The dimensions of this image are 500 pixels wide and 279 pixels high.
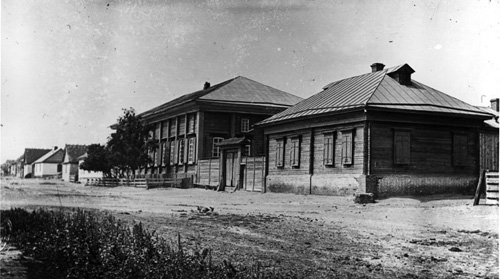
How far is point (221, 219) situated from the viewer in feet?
48.6

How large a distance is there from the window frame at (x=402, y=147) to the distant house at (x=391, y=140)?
0.15ft

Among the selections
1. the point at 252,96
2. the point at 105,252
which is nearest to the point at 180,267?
the point at 105,252

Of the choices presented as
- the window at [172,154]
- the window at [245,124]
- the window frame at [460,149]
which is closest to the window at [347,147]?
the window frame at [460,149]

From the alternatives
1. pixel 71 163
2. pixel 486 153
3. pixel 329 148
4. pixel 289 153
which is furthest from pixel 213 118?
pixel 71 163

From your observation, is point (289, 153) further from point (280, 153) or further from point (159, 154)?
point (159, 154)

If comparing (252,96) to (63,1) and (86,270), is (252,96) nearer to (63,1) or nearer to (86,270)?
(63,1)

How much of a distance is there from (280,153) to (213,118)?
10273mm

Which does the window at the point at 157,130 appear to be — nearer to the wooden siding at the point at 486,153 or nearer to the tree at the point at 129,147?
the tree at the point at 129,147

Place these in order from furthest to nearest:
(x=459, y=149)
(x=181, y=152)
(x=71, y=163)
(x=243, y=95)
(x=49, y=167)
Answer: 1. (x=49, y=167)
2. (x=71, y=163)
3. (x=181, y=152)
4. (x=243, y=95)
5. (x=459, y=149)

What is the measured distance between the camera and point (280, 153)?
95.3ft

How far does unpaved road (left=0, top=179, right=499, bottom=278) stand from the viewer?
8648mm

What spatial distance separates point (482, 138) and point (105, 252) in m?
21.4

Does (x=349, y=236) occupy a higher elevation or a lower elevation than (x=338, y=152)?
lower

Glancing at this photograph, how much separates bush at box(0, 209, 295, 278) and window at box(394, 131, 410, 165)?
15122 mm
